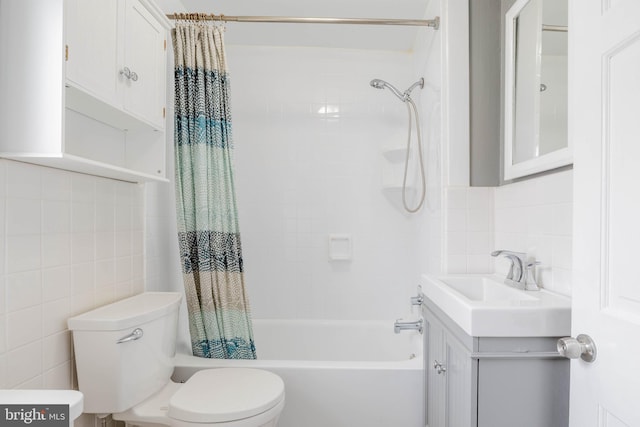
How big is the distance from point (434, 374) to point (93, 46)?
1.67 metres

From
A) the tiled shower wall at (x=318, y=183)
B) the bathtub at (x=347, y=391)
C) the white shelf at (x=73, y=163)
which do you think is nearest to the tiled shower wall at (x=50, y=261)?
the white shelf at (x=73, y=163)

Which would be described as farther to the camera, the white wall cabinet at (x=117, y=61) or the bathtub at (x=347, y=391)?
the bathtub at (x=347, y=391)

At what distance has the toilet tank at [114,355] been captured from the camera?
1298 mm

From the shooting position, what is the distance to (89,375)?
131 centimetres

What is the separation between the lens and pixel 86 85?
114cm

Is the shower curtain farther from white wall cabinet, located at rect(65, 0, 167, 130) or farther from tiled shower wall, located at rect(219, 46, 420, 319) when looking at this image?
tiled shower wall, located at rect(219, 46, 420, 319)

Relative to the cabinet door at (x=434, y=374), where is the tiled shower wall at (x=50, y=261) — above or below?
above

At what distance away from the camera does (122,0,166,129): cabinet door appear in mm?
1381

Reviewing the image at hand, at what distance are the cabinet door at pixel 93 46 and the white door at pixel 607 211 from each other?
1.32 m

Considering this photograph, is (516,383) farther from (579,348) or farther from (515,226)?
(515,226)

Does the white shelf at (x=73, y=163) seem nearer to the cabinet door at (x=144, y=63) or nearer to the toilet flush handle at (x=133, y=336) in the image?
the cabinet door at (x=144, y=63)

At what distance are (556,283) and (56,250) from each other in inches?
67.8

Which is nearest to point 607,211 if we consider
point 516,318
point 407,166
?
point 516,318

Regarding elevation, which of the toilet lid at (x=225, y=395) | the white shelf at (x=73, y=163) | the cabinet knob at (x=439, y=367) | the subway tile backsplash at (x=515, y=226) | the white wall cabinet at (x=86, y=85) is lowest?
the toilet lid at (x=225, y=395)
